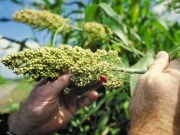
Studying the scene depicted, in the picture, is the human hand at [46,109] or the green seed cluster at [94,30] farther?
the green seed cluster at [94,30]

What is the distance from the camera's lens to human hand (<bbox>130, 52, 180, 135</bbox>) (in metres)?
1.26

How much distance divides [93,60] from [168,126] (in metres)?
0.27

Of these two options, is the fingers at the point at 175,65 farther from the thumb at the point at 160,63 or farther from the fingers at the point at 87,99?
the fingers at the point at 87,99

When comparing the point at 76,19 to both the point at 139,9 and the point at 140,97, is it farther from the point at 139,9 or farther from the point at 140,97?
the point at 140,97

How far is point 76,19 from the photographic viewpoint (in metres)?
2.99

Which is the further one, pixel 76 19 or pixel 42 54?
pixel 76 19

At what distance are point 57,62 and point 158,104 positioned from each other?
29 cm

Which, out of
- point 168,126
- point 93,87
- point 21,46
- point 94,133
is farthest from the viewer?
point 21,46

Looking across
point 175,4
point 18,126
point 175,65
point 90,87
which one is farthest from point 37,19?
point 175,65

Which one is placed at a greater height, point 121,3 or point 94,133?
point 121,3

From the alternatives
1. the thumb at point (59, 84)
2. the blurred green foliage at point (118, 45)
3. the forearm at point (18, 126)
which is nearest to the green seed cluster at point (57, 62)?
the thumb at point (59, 84)

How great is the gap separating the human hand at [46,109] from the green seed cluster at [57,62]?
164 mm

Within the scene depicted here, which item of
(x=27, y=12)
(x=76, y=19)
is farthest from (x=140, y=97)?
(x=76, y=19)

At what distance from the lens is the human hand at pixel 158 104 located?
1.26 m
